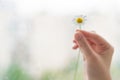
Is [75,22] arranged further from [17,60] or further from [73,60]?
[17,60]

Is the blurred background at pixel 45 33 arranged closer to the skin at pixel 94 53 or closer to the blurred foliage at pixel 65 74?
the blurred foliage at pixel 65 74

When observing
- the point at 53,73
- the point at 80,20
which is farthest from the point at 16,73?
the point at 80,20

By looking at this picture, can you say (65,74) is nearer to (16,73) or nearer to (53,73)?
(53,73)

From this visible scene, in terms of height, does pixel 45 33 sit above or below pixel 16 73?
above

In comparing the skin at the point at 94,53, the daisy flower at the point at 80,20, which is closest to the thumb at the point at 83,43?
the skin at the point at 94,53

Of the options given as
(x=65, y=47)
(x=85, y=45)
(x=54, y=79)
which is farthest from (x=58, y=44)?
(x=85, y=45)
